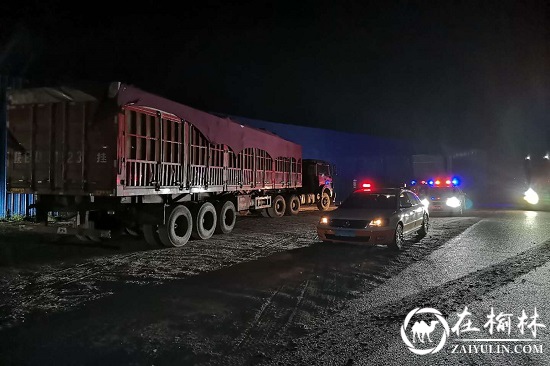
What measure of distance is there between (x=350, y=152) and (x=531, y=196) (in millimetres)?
15229

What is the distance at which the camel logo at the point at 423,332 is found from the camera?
3.97 metres

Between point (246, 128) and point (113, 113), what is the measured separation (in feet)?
18.2

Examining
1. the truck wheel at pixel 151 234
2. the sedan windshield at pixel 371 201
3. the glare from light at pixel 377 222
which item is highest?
the sedan windshield at pixel 371 201

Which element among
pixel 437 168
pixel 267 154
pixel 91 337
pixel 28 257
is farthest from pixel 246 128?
pixel 437 168

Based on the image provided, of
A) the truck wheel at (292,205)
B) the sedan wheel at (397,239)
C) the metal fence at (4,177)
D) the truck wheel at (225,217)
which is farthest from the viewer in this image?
the truck wheel at (292,205)

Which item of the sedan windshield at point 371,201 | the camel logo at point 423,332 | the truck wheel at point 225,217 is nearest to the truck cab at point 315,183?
the truck wheel at point 225,217

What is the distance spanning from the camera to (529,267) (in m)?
7.36

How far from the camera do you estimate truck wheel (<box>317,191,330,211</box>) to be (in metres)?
21.6

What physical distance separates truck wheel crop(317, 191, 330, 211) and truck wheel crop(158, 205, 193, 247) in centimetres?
1189

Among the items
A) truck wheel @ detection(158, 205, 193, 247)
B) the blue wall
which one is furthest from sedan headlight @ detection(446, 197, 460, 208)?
truck wheel @ detection(158, 205, 193, 247)

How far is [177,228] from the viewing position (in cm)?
1043

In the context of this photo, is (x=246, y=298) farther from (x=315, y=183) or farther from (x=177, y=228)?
(x=315, y=183)

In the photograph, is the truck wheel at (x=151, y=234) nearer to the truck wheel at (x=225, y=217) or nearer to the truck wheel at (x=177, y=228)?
the truck wheel at (x=177, y=228)

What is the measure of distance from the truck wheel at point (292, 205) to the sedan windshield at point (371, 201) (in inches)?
322
